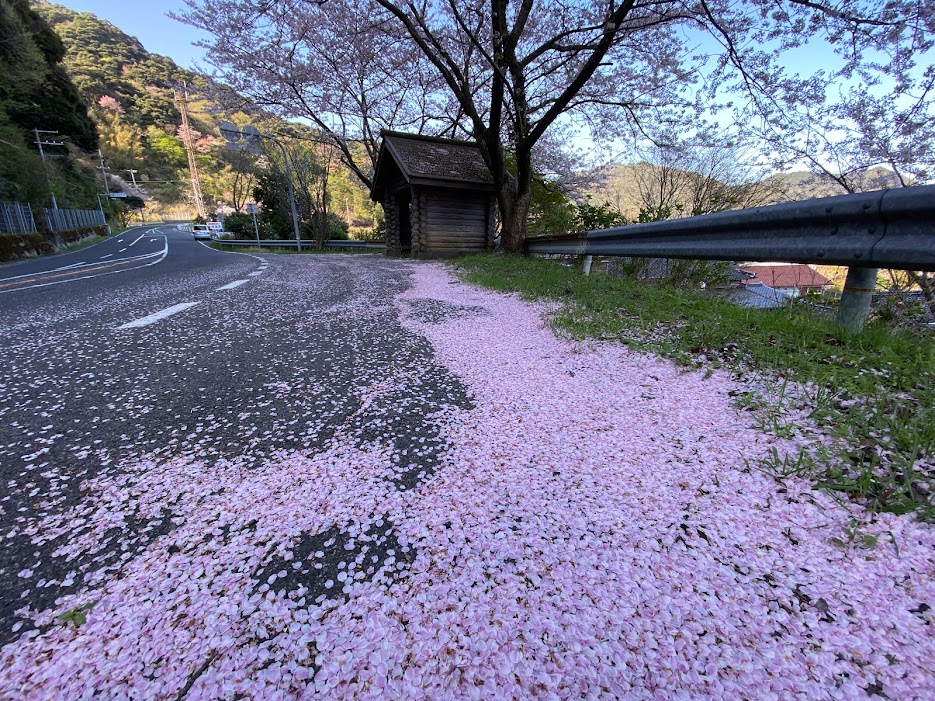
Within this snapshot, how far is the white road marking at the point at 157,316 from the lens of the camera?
324cm

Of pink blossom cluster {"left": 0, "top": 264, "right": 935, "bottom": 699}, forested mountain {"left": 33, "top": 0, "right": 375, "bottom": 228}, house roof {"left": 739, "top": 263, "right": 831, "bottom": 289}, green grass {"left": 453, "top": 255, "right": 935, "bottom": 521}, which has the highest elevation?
forested mountain {"left": 33, "top": 0, "right": 375, "bottom": 228}

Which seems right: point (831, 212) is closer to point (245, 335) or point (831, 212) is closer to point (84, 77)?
point (245, 335)

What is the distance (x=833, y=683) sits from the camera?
711 mm

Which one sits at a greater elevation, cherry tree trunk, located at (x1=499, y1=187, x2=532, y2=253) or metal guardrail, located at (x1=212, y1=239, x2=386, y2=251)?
cherry tree trunk, located at (x1=499, y1=187, x2=532, y2=253)

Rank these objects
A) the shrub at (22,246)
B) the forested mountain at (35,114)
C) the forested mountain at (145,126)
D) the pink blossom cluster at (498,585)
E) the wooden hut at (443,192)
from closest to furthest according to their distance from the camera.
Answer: the pink blossom cluster at (498,585) → the wooden hut at (443,192) → the shrub at (22,246) → the forested mountain at (35,114) → the forested mountain at (145,126)

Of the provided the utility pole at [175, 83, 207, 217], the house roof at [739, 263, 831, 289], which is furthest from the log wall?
the utility pole at [175, 83, 207, 217]

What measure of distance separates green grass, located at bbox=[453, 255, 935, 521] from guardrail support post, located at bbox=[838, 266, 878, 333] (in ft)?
0.23

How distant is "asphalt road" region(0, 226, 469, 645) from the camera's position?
3.69ft

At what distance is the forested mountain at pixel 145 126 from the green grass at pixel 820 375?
5748cm

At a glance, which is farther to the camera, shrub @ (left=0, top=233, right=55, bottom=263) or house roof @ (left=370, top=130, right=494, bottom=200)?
shrub @ (left=0, top=233, right=55, bottom=263)

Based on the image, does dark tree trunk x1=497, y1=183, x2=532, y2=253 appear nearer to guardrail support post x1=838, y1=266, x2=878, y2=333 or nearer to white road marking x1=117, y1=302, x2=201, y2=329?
white road marking x1=117, y1=302, x2=201, y2=329

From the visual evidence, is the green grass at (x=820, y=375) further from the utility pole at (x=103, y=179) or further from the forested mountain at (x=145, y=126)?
the utility pole at (x=103, y=179)

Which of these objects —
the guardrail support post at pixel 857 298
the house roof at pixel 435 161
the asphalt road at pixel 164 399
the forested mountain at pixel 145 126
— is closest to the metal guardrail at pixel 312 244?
the house roof at pixel 435 161

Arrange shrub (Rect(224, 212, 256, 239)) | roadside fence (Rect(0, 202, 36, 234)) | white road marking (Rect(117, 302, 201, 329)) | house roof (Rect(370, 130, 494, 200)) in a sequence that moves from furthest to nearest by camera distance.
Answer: shrub (Rect(224, 212, 256, 239)) → roadside fence (Rect(0, 202, 36, 234)) → house roof (Rect(370, 130, 494, 200)) → white road marking (Rect(117, 302, 201, 329))
